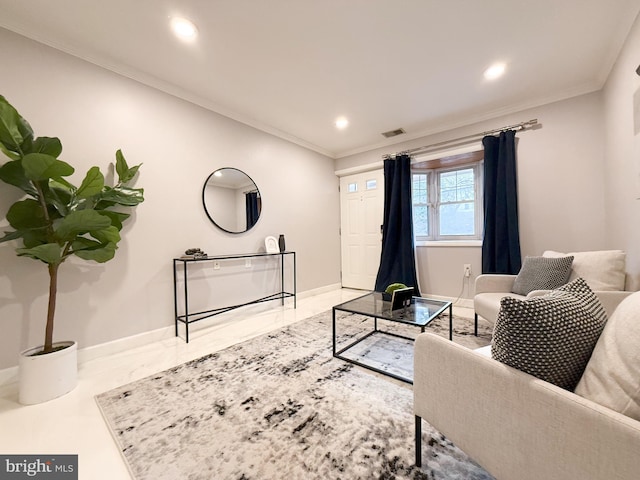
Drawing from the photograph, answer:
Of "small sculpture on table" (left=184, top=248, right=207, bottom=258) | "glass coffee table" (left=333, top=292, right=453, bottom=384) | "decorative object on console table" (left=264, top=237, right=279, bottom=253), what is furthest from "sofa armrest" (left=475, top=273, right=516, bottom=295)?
"small sculpture on table" (left=184, top=248, right=207, bottom=258)

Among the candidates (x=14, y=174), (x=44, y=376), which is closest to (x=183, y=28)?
(x=14, y=174)

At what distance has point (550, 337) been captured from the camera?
0.75 m

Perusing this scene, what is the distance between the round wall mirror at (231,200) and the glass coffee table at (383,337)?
1706 millimetres

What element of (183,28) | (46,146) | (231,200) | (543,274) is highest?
(183,28)

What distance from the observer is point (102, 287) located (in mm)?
2203

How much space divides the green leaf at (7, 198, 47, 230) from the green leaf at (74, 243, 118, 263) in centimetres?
29

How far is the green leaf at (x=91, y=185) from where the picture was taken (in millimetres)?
1753

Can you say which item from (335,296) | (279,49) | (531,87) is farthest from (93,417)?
(531,87)

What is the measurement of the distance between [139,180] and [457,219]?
3880 mm

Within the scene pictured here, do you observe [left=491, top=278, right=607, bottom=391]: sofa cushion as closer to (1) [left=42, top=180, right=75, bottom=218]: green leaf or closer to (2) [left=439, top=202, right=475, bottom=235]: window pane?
(1) [left=42, top=180, right=75, bottom=218]: green leaf

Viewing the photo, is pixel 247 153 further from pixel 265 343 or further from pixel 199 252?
pixel 265 343

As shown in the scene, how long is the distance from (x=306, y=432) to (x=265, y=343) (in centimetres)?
119

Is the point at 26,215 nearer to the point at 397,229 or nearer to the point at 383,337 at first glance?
the point at 383,337

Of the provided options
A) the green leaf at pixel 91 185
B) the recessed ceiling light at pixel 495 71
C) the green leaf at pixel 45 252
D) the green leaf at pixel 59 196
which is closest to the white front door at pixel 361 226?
the recessed ceiling light at pixel 495 71
